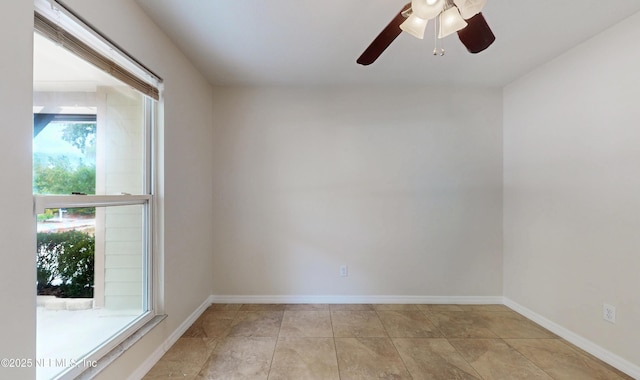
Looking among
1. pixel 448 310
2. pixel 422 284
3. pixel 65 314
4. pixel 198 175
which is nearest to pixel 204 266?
pixel 198 175

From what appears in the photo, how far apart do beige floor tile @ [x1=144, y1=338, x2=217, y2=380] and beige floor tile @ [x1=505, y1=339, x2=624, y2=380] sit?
249cm

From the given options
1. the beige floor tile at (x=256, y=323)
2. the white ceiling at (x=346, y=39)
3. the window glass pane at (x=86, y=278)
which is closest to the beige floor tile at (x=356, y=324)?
the beige floor tile at (x=256, y=323)

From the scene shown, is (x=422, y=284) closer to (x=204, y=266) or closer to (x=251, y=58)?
(x=204, y=266)

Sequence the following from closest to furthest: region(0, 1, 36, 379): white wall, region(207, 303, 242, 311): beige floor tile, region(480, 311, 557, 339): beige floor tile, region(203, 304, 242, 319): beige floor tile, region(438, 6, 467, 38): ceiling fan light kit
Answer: region(0, 1, 36, 379): white wall
region(438, 6, 467, 38): ceiling fan light kit
region(480, 311, 557, 339): beige floor tile
region(203, 304, 242, 319): beige floor tile
region(207, 303, 242, 311): beige floor tile

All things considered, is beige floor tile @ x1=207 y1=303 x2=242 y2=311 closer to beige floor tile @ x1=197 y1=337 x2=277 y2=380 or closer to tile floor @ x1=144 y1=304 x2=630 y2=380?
tile floor @ x1=144 y1=304 x2=630 y2=380

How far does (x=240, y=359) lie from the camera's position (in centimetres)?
202

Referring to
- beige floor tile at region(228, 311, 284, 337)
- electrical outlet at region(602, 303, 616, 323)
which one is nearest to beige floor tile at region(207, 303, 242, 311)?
beige floor tile at region(228, 311, 284, 337)

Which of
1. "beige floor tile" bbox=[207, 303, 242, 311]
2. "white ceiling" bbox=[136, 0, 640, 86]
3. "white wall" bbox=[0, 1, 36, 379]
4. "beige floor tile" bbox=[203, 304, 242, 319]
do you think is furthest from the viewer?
"beige floor tile" bbox=[207, 303, 242, 311]

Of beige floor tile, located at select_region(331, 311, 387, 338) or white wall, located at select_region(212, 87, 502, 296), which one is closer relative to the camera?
beige floor tile, located at select_region(331, 311, 387, 338)

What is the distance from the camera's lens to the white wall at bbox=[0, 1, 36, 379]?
1.01 meters

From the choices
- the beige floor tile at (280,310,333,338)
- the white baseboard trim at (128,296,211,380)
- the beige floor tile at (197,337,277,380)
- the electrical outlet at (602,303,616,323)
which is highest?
the electrical outlet at (602,303,616,323)

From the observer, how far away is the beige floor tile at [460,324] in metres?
2.40

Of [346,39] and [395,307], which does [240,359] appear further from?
[346,39]

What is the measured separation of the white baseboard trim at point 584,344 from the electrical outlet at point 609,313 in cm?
24
